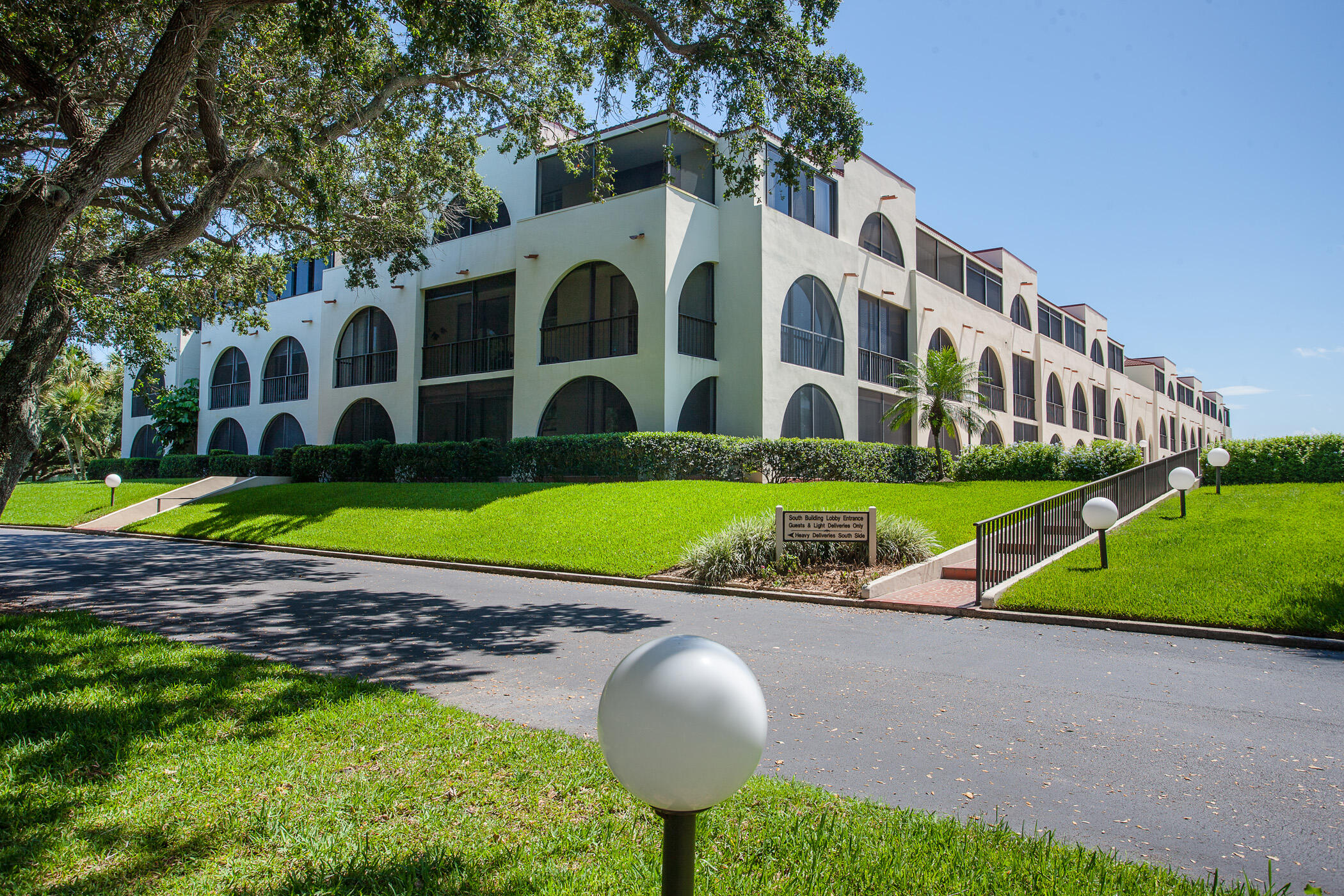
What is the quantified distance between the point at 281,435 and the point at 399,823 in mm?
32860

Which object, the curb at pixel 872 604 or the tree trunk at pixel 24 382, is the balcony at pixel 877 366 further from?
the tree trunk at pixel 24 382

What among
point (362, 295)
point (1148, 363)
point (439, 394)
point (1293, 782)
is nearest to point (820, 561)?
point (1293, 782)

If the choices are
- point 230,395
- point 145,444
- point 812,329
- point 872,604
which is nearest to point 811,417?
point 812,329

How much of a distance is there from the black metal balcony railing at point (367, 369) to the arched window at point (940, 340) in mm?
19771

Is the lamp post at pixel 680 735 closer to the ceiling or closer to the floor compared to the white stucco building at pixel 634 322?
closer to the floor

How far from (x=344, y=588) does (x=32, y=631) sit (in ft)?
14.1

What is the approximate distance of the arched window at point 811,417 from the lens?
22562mm

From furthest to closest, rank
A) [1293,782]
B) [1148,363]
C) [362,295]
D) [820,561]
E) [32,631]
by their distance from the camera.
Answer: [1148,363]
[362,295]
[820,561]
[32,631]
[1293,782]

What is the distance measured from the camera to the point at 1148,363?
186 feet

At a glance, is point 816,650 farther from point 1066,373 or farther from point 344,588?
point 1066,373

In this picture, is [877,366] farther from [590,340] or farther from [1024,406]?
[1024,406]

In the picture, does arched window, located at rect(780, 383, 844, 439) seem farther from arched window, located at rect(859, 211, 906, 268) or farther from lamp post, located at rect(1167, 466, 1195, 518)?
lamp post, located at rect(1167, 466, 1195, 518)

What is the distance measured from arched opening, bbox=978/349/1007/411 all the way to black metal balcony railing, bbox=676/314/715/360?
16696 mm

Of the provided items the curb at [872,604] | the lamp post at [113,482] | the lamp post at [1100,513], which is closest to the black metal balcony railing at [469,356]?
the lamp post at [113,482]
